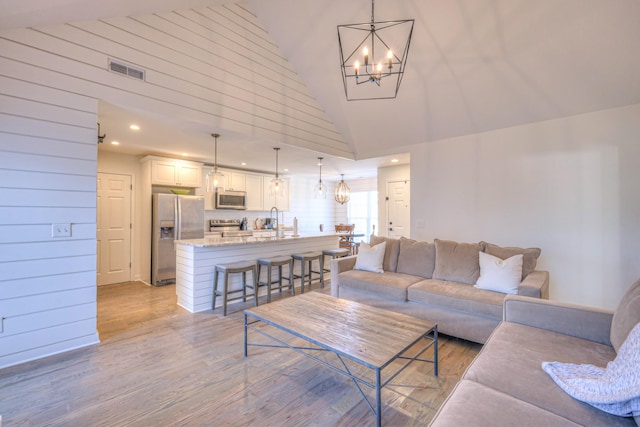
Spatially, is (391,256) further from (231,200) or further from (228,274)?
(231,200)

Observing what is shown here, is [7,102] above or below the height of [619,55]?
below

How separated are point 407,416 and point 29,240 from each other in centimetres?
326

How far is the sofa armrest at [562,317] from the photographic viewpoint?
5.97 ft

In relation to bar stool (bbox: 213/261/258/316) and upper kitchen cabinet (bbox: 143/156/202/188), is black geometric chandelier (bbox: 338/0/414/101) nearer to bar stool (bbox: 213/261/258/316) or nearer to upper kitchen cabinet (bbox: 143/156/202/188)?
bar stool (bbox: 213/261/258/316)

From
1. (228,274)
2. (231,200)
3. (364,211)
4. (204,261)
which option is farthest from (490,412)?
(364,211)

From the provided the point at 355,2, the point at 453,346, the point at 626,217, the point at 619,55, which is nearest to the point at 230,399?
the point at 453,346

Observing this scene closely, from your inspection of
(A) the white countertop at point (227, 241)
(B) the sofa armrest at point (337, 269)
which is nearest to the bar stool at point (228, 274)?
(A) the white countertop at point (227, 241)

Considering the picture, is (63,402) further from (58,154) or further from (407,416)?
(407,416)

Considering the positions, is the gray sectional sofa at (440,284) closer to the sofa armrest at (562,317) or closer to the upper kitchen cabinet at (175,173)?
the sofa armrest at (562,317)

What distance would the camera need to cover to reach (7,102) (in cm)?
232

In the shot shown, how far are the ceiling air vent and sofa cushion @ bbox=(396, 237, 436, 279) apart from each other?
364cm

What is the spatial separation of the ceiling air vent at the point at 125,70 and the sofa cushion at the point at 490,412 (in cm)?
371

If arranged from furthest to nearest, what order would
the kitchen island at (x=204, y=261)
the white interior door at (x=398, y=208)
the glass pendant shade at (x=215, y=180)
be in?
1. the white interior door at (x=398, y=208)
2. the glass pendant shade at (x=215, y=180)
3. the kitchen island at (x=204, y=261)

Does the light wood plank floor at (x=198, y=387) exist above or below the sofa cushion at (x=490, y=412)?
below
